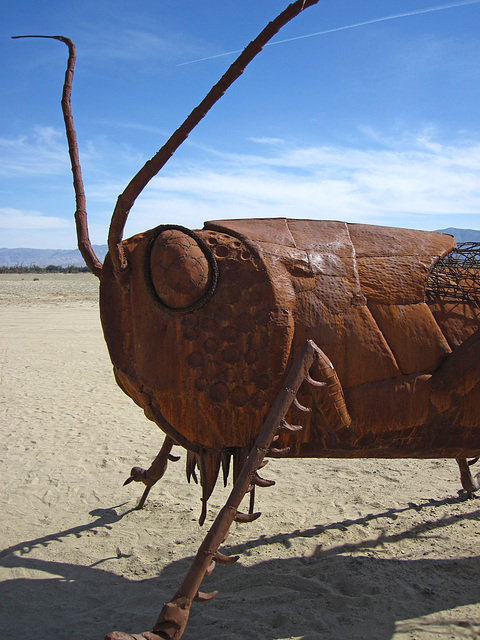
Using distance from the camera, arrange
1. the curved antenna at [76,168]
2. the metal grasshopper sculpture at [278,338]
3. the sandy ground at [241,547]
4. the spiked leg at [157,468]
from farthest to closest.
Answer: the spiked leg at [157,468] < the sandy ground at [241,547] < the curved antenna at [76,168] < the metal grasshopper sculpture at [278,338]

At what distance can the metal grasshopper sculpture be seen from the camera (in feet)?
7.53

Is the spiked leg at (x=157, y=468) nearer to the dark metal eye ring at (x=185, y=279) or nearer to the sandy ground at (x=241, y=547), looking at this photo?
the sandy ground at (x=241, y=547)

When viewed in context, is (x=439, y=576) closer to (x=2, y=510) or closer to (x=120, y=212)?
(x=120, y=212)

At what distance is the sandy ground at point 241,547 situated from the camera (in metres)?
2.83

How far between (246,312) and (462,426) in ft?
4.04

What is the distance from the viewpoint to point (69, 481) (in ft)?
15.3

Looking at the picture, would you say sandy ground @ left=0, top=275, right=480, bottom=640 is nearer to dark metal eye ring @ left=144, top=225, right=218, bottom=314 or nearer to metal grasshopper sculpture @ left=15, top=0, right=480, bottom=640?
metal grasshopper sculpture @ left=15, top=0, right=480, bottom=640

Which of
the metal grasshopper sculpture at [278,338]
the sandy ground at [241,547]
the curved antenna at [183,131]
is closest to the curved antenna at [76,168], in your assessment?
the metal grasshopper sculpture at [278,338]

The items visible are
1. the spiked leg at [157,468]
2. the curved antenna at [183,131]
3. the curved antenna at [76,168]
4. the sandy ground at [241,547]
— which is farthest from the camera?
the spiked leg at [157,468]

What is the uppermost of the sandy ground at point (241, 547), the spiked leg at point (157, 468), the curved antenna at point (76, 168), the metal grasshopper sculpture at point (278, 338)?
the curved antenna at point (76, 168)

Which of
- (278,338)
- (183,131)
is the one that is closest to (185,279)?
(278,338)

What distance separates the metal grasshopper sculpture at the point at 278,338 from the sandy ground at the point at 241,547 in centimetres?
96

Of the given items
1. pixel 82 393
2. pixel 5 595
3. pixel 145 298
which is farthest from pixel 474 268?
pixel 82 393

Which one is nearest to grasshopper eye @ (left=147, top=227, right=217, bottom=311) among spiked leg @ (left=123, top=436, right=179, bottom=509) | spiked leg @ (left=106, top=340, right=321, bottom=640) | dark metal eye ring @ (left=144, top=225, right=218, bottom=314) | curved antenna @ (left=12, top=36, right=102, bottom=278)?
dark metal eye ring @ (left=144, top=225, right=218, bottom=314)
